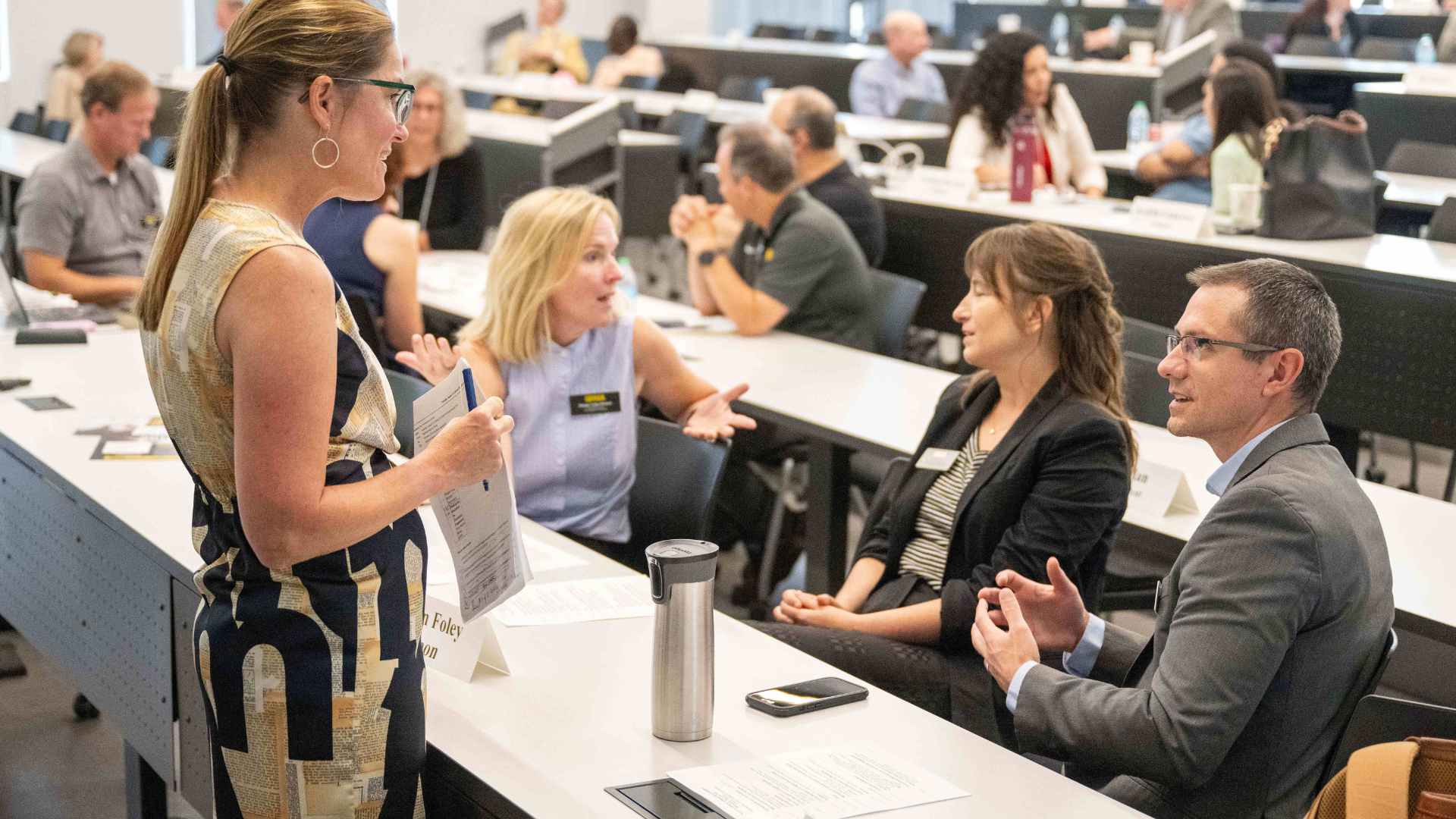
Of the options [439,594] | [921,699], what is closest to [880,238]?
[921,699]

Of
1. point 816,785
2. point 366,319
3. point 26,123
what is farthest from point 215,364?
point 26,123

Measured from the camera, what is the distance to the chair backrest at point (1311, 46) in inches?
374

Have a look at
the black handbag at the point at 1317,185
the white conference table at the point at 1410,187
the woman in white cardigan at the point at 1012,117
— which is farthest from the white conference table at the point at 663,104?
the black handbag at the point at 1317,185

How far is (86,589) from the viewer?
7.52 feet

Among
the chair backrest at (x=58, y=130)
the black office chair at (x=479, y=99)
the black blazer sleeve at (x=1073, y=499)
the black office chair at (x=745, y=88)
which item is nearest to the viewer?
the black blazer sleeve at (x=1073, y=499)

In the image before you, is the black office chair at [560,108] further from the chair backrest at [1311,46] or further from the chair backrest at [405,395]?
the chair backrest at [405,395]

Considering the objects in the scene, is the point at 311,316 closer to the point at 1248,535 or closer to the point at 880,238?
the point at 1248,535

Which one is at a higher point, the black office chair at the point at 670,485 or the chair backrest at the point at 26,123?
the chair backrest at the point at 26,123

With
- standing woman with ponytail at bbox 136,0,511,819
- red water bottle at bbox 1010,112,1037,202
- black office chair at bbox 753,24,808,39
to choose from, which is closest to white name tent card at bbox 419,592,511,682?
standing woman with ponytail at bbox 136,0,511,819

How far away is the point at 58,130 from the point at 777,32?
6.85 meters

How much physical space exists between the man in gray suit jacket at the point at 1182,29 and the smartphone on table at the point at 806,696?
6653 mm

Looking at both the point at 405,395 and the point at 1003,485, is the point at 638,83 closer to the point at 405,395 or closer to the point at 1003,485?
the point at 405,395

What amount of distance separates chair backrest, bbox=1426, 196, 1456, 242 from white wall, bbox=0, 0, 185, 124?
10367 mm

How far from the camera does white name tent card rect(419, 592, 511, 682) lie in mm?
1646
